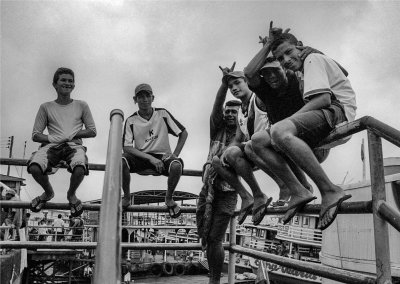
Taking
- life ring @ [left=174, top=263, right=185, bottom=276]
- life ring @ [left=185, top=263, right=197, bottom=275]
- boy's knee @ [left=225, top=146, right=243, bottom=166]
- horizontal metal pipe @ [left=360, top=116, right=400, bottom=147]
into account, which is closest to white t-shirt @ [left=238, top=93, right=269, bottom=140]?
boy's knee @ [left=225, top=146, right=243, bottom=166]

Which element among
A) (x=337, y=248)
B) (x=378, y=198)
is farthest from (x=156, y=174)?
Answer: (x=337, y=248)

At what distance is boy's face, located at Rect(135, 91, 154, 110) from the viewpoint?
4.00 meters

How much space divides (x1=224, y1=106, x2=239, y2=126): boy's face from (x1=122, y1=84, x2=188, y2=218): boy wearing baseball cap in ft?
1.87

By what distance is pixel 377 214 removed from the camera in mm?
1477

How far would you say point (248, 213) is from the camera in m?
2.80

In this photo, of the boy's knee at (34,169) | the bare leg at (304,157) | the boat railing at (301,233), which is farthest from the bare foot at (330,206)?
the boat railing at (301,233)

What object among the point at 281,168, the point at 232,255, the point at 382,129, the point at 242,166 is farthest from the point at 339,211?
the point at 232,255

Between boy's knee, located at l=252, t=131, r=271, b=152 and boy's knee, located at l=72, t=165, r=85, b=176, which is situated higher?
boy's knee, located at l=252, t=131, r=271, b=152

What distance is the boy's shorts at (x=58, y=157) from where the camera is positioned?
10.6 ft

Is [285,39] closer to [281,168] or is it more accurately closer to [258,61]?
[258,61]

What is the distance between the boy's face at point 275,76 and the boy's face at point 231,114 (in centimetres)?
97

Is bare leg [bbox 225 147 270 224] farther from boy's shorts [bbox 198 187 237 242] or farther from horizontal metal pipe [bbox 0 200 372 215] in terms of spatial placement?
boy's shorts [bbox 198 187 237 242]

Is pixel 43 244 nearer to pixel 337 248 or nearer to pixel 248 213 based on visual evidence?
pixel 248 213

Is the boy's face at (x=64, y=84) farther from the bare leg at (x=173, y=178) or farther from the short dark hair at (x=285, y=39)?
the short dark hair at (x=285, y=39)
